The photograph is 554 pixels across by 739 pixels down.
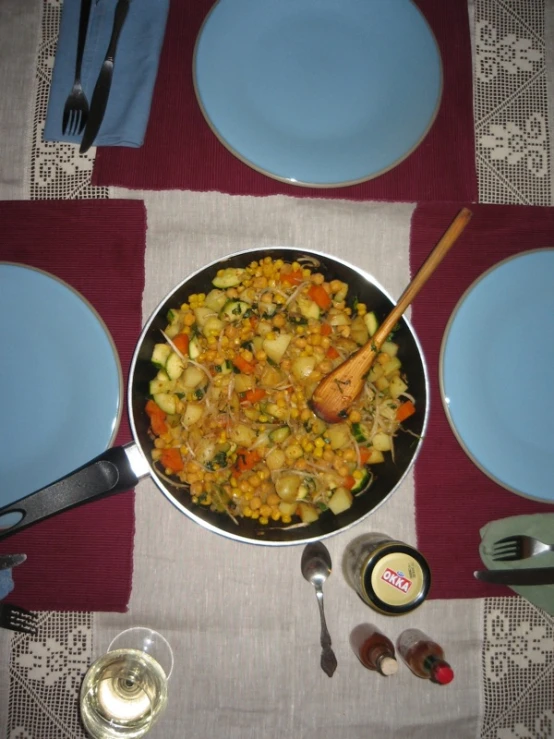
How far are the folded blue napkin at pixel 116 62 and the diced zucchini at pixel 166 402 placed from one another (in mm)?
1120

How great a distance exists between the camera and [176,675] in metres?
2.20

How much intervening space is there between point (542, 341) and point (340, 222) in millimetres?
1025

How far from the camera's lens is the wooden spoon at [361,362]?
1.97 metres

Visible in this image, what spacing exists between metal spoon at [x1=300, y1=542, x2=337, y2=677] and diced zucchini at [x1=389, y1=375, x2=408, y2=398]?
28.8 inches

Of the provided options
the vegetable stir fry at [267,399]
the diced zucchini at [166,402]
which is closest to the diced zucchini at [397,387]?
the vegetable stir fry at [267,399]

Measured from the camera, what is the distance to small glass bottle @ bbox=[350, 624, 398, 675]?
5.95 ft

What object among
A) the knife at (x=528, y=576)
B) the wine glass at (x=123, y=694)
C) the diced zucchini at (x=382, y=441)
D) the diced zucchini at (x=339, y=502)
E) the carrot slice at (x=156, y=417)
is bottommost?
the wine glass at (x=123, y=694)

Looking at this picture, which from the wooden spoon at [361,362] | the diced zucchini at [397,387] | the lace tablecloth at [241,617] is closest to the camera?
the wooden spoon at [361,362]

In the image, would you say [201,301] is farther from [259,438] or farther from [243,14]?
[243,14]

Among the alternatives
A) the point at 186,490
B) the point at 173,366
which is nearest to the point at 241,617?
the point at 186,490

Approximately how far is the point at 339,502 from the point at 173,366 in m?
0.87

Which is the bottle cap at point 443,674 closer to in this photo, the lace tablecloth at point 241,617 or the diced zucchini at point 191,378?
the lace tablecloth at point 241,617

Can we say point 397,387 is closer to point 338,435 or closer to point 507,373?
point 338,435

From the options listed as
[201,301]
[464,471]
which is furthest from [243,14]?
[464,471]
